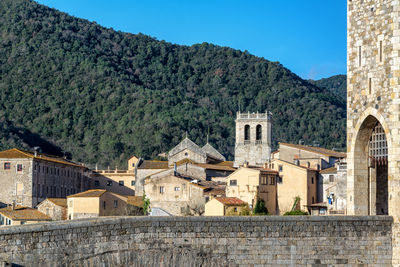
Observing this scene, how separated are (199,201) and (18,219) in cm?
1331

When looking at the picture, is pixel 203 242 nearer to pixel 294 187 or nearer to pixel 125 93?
pixel 294 187

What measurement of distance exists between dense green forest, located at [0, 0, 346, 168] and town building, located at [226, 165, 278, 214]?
46846 mm

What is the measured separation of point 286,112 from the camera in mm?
133500

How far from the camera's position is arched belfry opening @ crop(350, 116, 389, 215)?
1944 centimetres

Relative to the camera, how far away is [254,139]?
284 feet

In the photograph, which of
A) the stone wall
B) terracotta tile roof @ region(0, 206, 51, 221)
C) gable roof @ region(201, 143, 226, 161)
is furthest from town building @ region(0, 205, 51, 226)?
the stone wall

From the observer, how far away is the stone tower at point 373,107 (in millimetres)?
17938

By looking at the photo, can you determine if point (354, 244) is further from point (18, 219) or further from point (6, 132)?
point (6, 132)

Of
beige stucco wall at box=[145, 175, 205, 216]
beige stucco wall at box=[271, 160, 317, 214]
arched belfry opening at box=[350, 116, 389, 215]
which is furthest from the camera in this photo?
beige stucco wall at box=[145, 175, 205, 216]

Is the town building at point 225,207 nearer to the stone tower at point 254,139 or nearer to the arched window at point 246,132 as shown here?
the stone tower at point 254,139

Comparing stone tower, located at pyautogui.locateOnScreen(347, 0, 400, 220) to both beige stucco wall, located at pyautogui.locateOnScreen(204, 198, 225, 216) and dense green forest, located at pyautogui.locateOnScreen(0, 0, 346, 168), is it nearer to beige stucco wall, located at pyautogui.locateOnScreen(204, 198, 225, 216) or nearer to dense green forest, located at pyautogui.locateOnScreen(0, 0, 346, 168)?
beige stucco wall, located at pyautogui.locateOnScreen(204, 198, 225, 216)

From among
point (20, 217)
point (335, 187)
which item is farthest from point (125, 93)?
point (335, 187)

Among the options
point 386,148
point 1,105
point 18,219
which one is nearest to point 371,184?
point 386,148

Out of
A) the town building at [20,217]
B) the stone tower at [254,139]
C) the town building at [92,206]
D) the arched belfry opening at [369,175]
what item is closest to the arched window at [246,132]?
the stone tower at [254,139]
